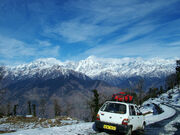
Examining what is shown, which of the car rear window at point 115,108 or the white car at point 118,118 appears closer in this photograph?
the white car at point 118,118

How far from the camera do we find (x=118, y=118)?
11.4 metres

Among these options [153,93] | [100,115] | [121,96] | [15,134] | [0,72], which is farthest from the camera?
[153,93]

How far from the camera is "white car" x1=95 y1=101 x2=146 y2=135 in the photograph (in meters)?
11.2

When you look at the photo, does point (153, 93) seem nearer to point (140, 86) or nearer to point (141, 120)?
point (140, 86)

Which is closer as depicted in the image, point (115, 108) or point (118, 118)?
point (118, 118)

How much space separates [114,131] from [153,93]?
142104mm

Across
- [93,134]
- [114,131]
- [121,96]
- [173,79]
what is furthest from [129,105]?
[173,79]

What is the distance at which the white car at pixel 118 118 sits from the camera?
11.2 m

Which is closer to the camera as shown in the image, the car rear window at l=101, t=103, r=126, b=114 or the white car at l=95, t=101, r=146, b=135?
the white car at l=95, t=101, r=146, b=135

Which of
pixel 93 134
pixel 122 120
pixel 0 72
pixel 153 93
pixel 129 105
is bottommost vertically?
pixel 153 93

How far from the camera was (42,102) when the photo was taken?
80.1 m

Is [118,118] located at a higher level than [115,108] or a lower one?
lower

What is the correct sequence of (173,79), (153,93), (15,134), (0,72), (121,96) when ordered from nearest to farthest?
1. (15,134)
2. (121,96)
3. (0,72)
4. (173,79)
5. (153,93)

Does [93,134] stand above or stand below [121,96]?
below
